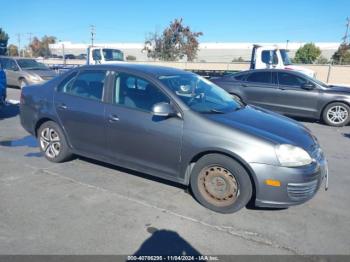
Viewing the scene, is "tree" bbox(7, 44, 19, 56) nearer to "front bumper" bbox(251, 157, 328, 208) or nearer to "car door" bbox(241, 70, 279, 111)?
"car door" bbox(241, 70, 279, 111)

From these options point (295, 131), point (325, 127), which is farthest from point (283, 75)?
point (295, 131)

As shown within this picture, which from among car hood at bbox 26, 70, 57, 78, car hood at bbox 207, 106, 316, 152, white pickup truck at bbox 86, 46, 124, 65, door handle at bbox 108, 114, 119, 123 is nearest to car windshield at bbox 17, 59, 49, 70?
car hood at bbox 26, 70, 57, 78

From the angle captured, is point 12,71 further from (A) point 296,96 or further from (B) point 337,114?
(B) point 337,114

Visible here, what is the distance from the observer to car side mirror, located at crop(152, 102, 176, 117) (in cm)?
377

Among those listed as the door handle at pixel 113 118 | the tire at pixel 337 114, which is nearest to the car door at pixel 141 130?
A: the door handle at pixel 113 118

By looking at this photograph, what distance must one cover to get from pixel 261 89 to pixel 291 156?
21.2ft

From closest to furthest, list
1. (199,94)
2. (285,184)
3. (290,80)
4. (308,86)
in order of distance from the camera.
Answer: (285,184) → (199,94) → (308,86) → (290,80)

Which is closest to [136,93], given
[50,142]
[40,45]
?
[50,142]

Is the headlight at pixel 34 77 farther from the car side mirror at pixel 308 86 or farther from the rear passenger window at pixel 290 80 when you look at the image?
the car side mirror at pixel 308 86

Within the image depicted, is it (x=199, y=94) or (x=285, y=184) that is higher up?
(x=199, y=94)

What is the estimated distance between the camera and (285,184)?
345cm

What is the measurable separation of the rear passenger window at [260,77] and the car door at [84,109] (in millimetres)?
6377

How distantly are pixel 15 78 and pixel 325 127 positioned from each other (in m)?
12.2

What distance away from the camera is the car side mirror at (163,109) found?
3771mm
